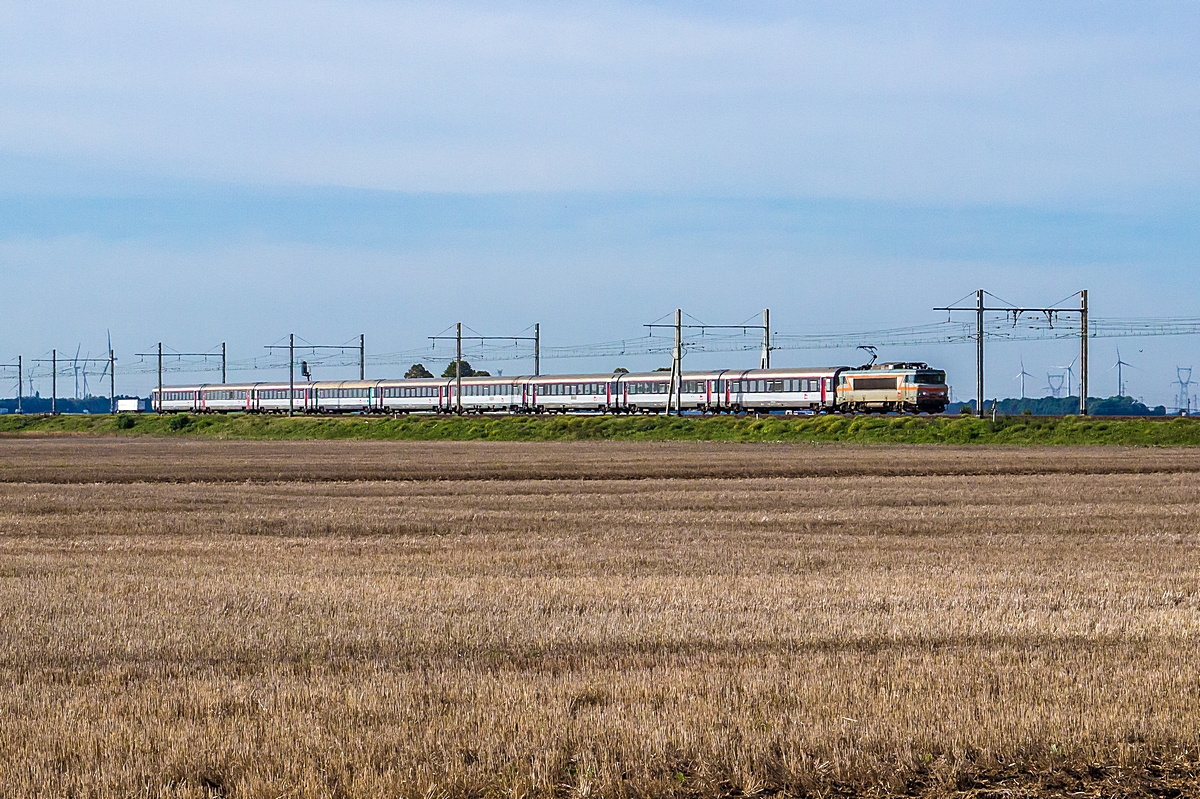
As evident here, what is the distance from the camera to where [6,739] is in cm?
983

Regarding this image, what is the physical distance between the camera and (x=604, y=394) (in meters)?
117

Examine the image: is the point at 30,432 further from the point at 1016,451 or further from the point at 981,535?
the point at 981,535

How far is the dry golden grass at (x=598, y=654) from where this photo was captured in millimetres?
9359

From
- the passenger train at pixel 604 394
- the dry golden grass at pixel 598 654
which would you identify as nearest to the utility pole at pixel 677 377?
the passenger train at pixel 604 394

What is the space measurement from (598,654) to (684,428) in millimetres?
82447

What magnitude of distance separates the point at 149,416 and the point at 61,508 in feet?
379

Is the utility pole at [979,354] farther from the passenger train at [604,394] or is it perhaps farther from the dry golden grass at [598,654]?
the dry golden grass at [598,654]

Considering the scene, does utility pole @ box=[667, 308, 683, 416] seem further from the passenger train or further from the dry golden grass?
the dry golden grass

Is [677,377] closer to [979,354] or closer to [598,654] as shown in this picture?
[979,354]

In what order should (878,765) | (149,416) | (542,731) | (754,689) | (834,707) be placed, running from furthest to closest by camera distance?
(149,416)
(754,689)
(834,707)
(542,731)
(878,765)

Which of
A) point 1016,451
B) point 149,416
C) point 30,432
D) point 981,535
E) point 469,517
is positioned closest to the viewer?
point 981,535

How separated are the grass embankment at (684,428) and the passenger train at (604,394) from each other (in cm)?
610

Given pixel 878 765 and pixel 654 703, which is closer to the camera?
pixel 878 765

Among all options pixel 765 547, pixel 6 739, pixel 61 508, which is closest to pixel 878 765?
pixel 6 739
